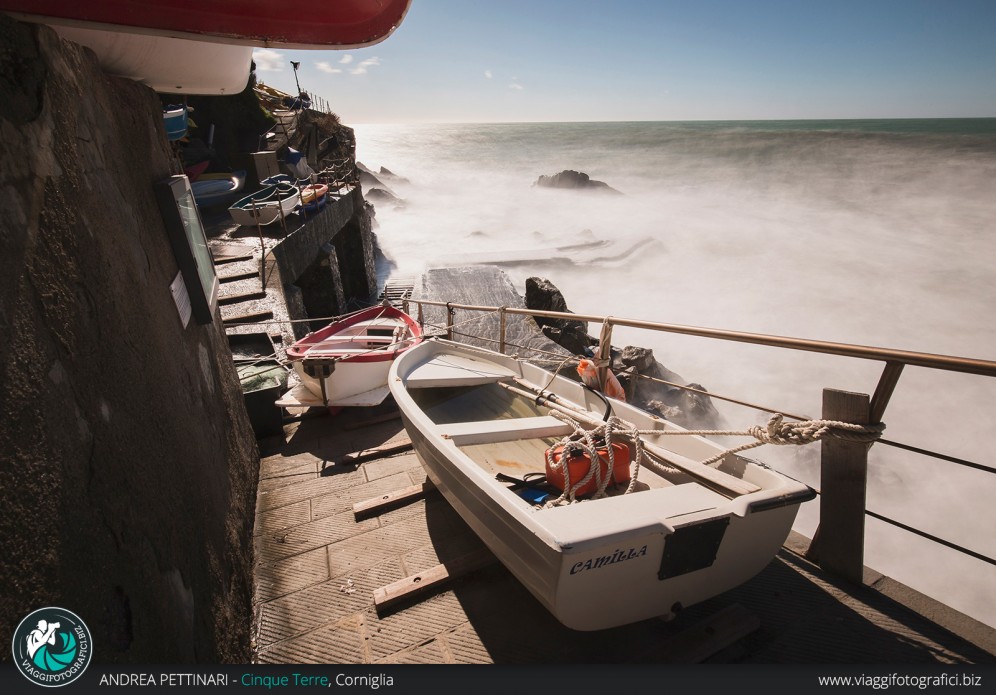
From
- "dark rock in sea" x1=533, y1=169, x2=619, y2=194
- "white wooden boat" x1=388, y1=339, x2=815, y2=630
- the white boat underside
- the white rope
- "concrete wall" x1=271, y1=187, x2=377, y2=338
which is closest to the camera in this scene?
"white wooden boat" x1=388, y1=339, x2=815, y2=630

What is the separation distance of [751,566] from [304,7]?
3.75 m

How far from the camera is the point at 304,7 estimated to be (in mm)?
1942

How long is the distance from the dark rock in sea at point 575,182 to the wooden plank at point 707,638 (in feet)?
242

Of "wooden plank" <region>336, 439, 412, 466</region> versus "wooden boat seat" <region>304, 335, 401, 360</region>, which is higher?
"wooden boat seat" <region>304, 335, 401, 360</region>

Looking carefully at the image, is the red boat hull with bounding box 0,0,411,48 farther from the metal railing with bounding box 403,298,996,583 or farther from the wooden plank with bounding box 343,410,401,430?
the wooden plank with bounding box 343,410,401,430

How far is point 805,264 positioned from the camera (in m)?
40.7

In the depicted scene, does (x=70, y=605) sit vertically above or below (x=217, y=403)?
above

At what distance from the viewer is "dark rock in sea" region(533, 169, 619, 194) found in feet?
235

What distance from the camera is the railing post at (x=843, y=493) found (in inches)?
105

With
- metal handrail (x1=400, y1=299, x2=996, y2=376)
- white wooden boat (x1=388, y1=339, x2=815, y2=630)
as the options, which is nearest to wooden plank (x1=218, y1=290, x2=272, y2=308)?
white wooden boat (x1=388, y1=339, x2=815, y2=630)

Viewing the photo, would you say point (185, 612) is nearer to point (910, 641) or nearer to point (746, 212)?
point (910, 641)

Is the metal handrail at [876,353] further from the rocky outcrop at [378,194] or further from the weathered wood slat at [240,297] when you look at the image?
the rocky outcrop at [378,194]

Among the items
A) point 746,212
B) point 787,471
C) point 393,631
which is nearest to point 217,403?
point 393,631

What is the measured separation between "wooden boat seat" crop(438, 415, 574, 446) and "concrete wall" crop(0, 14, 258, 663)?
173cm
